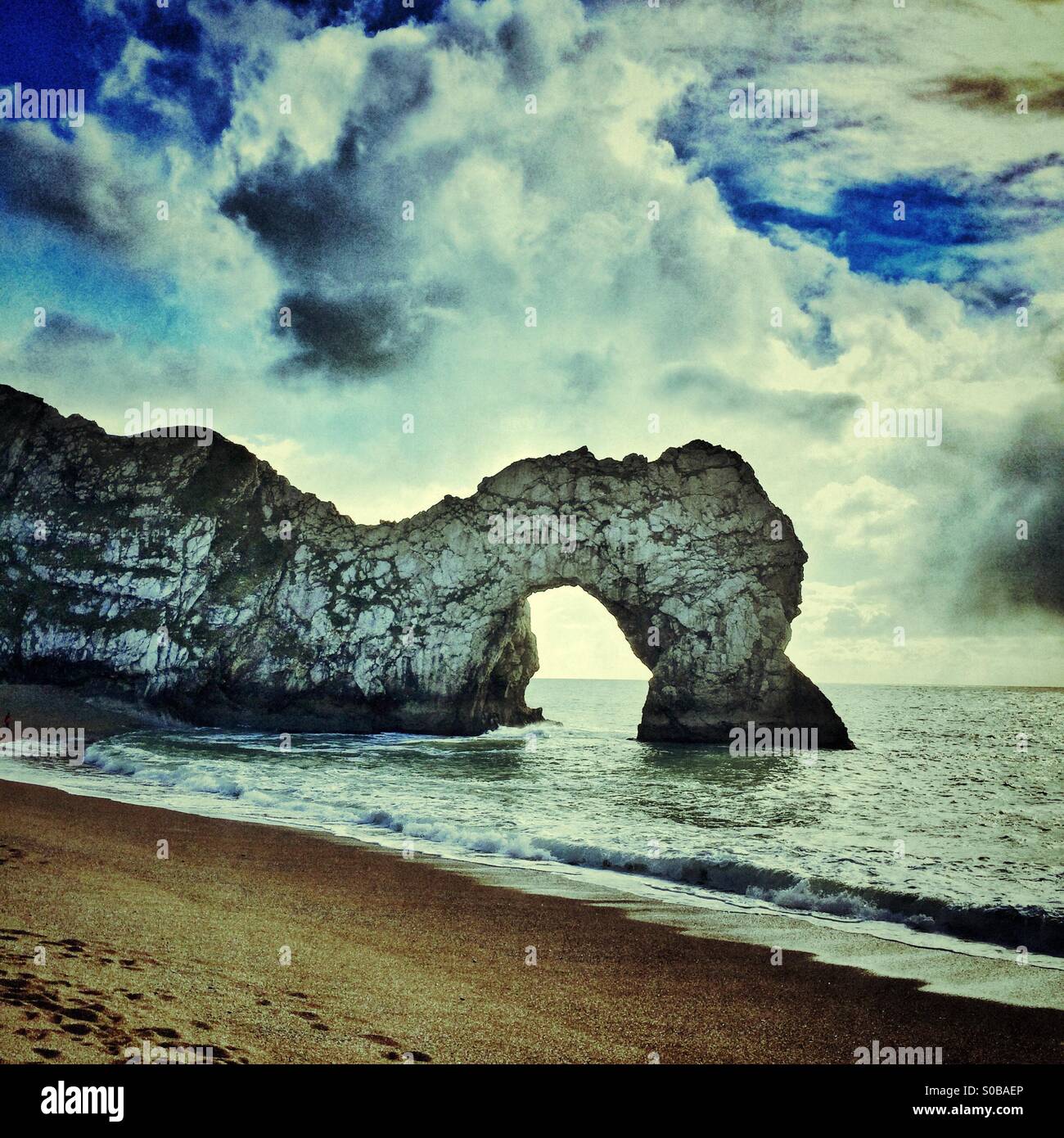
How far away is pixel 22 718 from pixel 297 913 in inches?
1308

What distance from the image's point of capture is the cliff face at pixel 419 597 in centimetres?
3703

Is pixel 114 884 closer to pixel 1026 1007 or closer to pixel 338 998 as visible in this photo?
pixel 338 998

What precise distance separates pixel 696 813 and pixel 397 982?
11131mm

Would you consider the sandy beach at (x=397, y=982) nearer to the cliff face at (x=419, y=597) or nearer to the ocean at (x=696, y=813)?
the ocean at (x=696, y=813)

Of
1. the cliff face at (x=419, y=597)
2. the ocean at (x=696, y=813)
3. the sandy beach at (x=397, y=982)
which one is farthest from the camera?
the cliff face at (x=419, y=597)

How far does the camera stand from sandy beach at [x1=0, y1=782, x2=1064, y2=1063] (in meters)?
4.04

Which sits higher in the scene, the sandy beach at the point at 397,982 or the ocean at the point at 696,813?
the sandy beach at the point at 397,982

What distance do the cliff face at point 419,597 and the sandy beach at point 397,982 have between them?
29.4 meters

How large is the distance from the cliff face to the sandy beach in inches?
1159

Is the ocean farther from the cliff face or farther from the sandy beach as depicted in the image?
the cliff face

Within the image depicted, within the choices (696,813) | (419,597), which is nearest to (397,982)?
(696,813)

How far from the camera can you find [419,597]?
39250mm

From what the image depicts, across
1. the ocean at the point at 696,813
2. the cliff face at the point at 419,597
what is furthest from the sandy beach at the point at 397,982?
the cliff face at the point at 419,597
